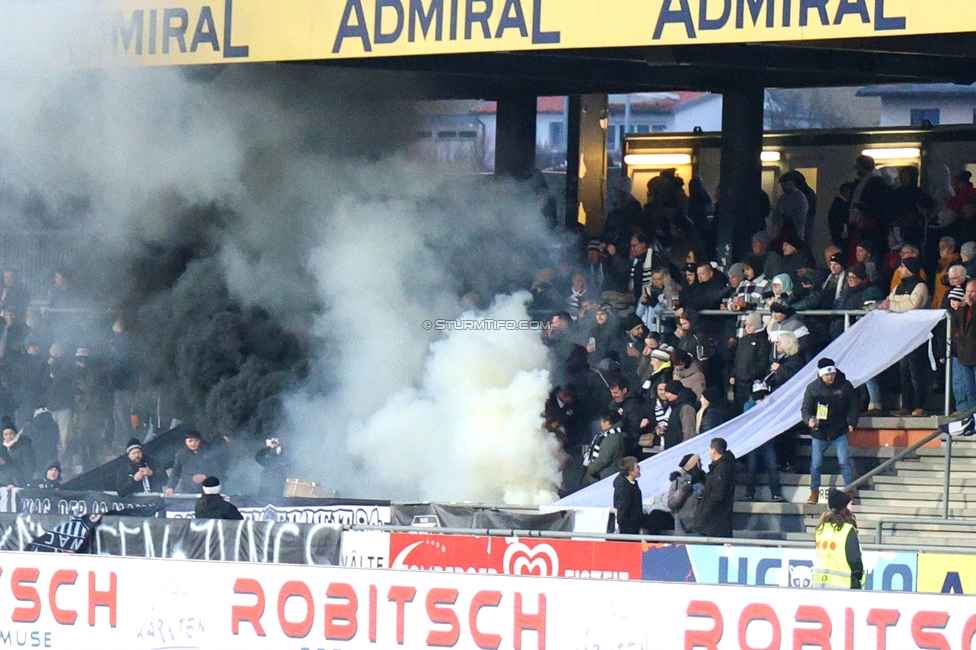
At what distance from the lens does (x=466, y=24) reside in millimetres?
14695

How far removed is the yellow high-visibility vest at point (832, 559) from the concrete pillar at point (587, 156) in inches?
427

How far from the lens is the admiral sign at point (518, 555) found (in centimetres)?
1194

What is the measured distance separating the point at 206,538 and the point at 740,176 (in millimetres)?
7301

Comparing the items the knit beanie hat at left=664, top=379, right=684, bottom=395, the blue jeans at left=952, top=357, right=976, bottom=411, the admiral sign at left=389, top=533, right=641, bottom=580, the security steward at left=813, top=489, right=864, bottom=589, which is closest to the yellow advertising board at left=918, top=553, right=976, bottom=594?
the security steward at left=813, top=489, right=864, bottom=589

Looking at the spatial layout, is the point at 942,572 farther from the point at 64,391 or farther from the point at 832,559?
the point at 64,391

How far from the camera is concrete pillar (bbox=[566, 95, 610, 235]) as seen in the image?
21.3 meters

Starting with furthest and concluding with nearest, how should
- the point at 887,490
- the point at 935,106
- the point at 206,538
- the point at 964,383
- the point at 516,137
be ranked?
the point at 935,106 < the point at 516,137 < the point at 887,490 < the point at 964,383 < the point at 206,538

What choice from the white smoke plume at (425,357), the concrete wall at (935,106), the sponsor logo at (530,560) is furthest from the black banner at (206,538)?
the concrete wall at (935,106)

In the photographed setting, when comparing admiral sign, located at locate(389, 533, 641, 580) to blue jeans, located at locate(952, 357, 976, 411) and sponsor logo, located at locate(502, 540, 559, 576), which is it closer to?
sponsor logo, located at locate(502, 540, 559, 576)

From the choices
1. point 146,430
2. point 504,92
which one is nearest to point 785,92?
point 504,92

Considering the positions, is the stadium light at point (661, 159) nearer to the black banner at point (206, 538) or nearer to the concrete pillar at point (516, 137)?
the concrete pillar at point (516, 137)

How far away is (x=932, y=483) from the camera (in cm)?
1388

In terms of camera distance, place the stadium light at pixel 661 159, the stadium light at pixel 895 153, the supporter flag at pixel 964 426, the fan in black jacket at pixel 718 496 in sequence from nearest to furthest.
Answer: the fan in black jacket at pixel 718 496 → the supporter flag at pixel 964 426 → the stadium light at pixel 895 153 → the stadium light at pixel 661 159

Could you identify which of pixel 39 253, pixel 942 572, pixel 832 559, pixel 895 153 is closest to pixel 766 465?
pixel 942 572
